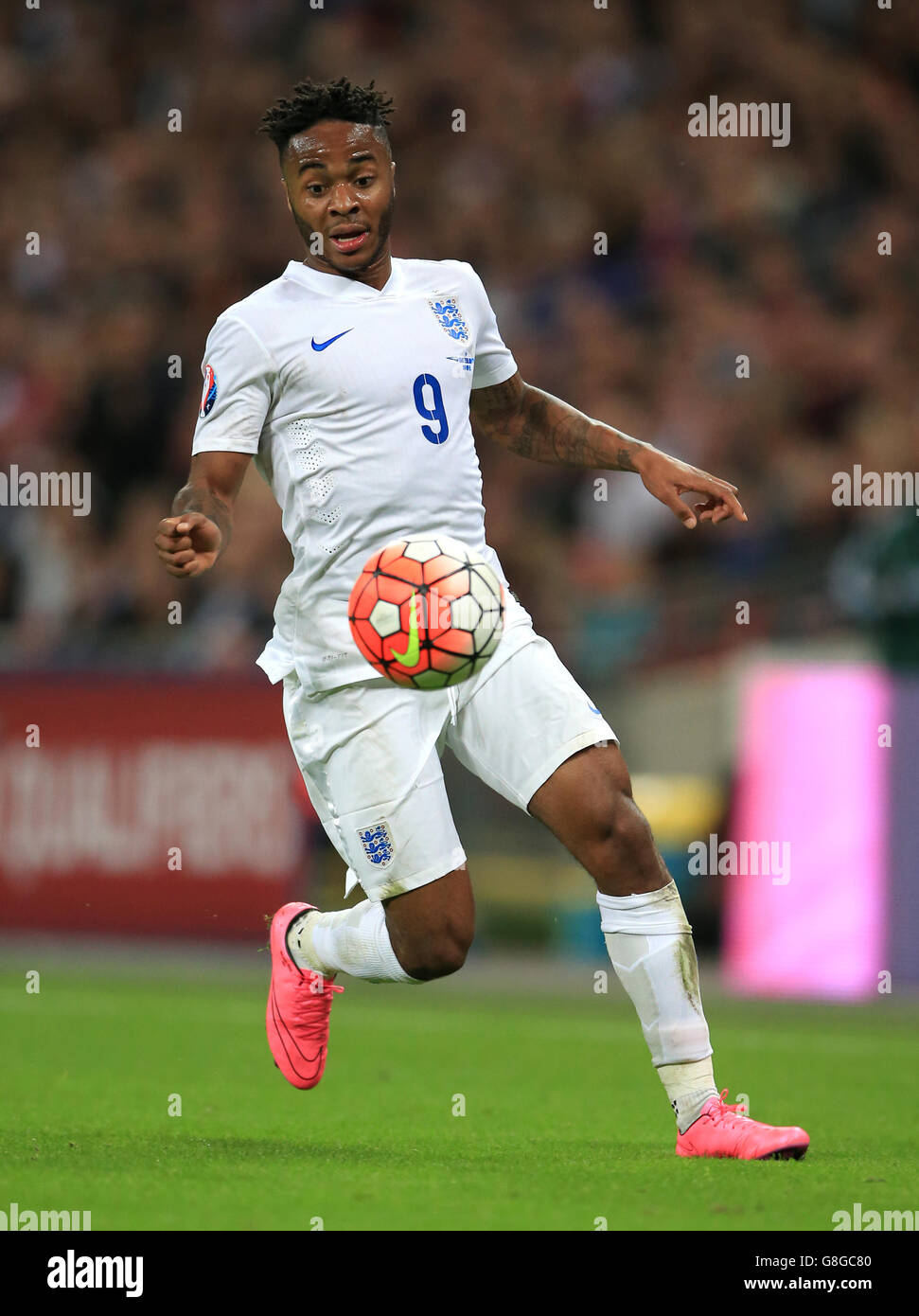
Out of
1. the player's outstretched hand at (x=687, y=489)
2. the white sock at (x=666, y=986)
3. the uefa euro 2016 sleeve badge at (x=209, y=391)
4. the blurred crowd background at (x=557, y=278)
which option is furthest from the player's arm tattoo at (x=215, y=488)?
the blurred crowd background at (x=557, y=278)

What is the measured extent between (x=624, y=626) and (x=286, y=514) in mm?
6654

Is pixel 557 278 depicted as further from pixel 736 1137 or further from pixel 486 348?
pixel 736 1137

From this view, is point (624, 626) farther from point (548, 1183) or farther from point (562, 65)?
point (548, 1183)

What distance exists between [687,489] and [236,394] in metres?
1.21

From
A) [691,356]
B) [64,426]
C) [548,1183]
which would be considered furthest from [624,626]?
[548,1183]

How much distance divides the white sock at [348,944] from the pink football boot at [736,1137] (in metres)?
0.84

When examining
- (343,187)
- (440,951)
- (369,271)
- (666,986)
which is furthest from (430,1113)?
(343,187)

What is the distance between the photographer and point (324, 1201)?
166 inches

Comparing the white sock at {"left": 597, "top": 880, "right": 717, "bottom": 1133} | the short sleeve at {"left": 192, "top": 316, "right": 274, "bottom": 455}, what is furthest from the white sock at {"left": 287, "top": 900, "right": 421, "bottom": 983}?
the short sleeve at {"left": 192, "top": 316, "right": 274, "bottom": 455}

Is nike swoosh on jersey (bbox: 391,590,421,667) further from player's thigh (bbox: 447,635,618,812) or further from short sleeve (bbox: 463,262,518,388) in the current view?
short sleeve (bbox: 463,262,518,388)

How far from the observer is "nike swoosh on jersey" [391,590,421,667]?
4723 millimetres

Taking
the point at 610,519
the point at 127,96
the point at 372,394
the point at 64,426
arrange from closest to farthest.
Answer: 1. the point at 372,394
2. the point at 610,519
3. the point at 64,426
4. the point at 127,96

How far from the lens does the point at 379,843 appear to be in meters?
5.13

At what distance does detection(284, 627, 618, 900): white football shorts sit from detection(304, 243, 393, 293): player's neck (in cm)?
98
